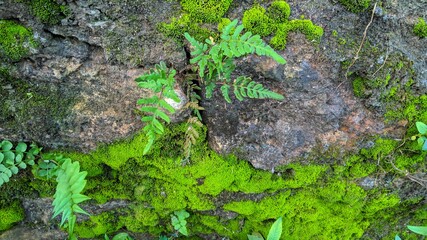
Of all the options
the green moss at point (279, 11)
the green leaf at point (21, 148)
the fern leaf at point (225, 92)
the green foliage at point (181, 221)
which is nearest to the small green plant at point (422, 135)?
the green moss at point (279, 11)

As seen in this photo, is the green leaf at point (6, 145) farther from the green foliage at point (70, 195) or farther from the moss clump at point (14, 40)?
the moss clump at point (14, 40)

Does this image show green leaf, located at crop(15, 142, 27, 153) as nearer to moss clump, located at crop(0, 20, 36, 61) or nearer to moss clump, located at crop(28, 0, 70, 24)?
moss clump, located at crop(0, 20, 36, 61)

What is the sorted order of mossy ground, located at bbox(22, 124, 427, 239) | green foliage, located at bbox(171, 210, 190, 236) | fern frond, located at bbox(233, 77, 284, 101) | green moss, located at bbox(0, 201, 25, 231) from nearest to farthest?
1. fern frond, located at bbox(233, 77, 284, 101)
2. mossy ground, located at bbox(22, 124, 427, 239)
3. green moss, located at bbox(0, 201, 25, 231)
4. green foliage, located at bbox(171, 210, 190, 236)

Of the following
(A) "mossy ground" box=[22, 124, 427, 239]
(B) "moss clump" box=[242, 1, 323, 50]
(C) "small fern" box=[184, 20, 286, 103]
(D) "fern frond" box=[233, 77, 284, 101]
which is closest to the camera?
(C) "small fern" box=[184, 20, 286, 103]

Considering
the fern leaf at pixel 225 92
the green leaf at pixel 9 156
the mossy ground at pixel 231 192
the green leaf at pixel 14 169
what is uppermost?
the fern leaf at pixel 225 92

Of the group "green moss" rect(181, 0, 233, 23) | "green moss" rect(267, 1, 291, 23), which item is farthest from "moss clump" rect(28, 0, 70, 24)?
"green moss" rect(267, 1, 291, 23)

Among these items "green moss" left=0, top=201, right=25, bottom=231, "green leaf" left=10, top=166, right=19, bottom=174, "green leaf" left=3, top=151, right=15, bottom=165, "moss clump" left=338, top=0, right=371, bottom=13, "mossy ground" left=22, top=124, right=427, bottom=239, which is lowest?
"green moss" left=0, top=201, right=25, bottom=231
